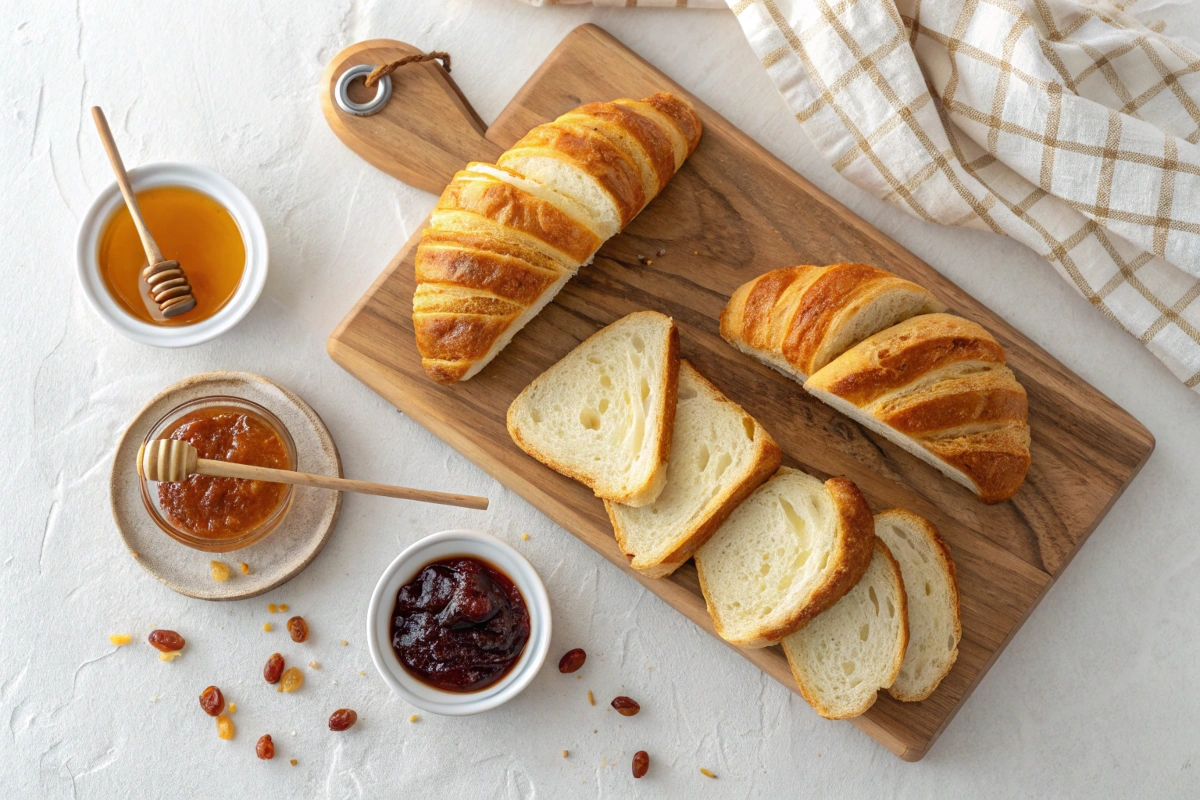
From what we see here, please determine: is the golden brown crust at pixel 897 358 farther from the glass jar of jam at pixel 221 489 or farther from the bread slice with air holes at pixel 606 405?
the glass jar of jam at pixel 221 489

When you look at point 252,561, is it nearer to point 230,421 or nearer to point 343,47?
point 230,421

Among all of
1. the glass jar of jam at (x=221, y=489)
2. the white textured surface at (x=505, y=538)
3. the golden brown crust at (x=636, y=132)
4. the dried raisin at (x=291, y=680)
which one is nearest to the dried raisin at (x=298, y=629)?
the white textured surface at (x=505, y=538)

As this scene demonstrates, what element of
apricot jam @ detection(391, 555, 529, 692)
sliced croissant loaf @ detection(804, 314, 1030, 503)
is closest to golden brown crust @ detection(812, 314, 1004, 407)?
sliced croissant loaf @ detection(804, 314, 1030, 503)

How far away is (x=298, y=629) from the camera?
3.25 meters

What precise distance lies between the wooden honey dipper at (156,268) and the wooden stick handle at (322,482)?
0.64 m

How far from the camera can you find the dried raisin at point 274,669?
128 inches

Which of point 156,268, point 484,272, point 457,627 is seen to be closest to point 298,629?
point 457,627

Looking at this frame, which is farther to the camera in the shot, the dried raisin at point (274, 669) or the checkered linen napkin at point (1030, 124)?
the dried raisin at point (274, 669)

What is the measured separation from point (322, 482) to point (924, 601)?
223 cm

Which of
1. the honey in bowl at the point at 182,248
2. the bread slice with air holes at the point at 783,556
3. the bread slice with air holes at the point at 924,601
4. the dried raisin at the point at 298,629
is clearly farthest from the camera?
the dried raisin at the point at 298,629

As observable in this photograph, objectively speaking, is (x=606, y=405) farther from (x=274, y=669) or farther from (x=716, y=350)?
(x=274, y=669)

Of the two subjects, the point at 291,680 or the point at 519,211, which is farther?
the point at 291,680

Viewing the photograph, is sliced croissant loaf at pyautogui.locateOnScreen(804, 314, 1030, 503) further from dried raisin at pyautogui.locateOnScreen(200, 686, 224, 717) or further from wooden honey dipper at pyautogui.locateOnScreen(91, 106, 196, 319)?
dried raisin at pyautogui.locateOnScreen(200, 686, 224, 717)

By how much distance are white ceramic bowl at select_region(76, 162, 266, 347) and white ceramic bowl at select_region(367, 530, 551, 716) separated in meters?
1.13
